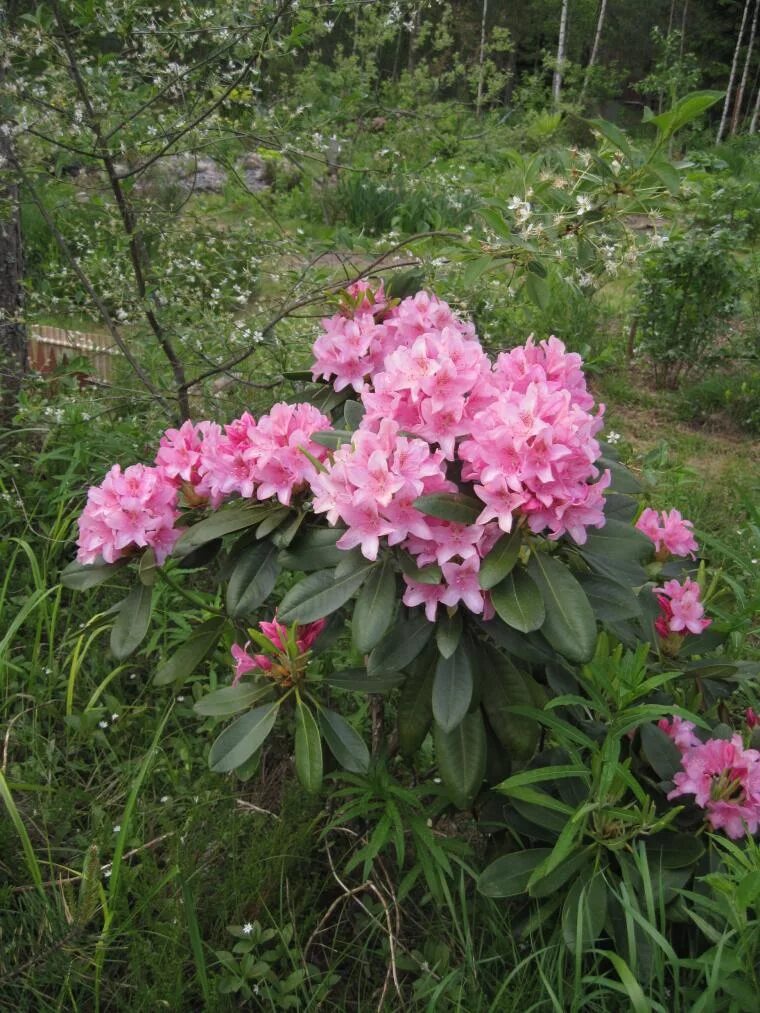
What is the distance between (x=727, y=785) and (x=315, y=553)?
0.77 meters

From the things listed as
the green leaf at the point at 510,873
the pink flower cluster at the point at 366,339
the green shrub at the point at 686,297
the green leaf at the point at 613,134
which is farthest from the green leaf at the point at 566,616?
the green shrub at the point at 686,297

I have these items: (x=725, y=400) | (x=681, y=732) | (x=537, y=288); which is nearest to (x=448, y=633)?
(x=681, y=732)

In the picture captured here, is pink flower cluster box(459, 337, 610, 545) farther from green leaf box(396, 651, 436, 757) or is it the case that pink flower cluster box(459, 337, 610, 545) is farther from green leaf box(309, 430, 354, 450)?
green leaf box(396, 651, 436, 757)

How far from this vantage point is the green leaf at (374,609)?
1137mm

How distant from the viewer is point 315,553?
1.32 metres

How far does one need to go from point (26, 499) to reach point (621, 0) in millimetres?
22474

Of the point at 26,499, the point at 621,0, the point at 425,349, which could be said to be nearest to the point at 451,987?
the point at 425,349

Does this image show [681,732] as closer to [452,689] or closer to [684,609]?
[684,609]

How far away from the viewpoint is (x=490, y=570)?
3.66 feet

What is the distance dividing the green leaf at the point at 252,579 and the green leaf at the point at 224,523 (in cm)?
5

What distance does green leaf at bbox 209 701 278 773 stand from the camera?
1280 millimetres

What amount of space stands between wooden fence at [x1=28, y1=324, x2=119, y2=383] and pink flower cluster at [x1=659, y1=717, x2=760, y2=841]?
2834 millimetres

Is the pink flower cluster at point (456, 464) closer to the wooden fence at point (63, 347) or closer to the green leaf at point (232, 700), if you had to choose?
the green leaf at point (232, 700)

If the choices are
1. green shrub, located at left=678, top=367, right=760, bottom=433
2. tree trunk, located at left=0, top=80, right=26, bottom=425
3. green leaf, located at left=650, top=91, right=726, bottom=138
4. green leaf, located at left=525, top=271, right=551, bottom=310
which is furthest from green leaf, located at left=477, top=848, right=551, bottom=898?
green shrub, located at left=678, top=367, right=760, bottom=433
